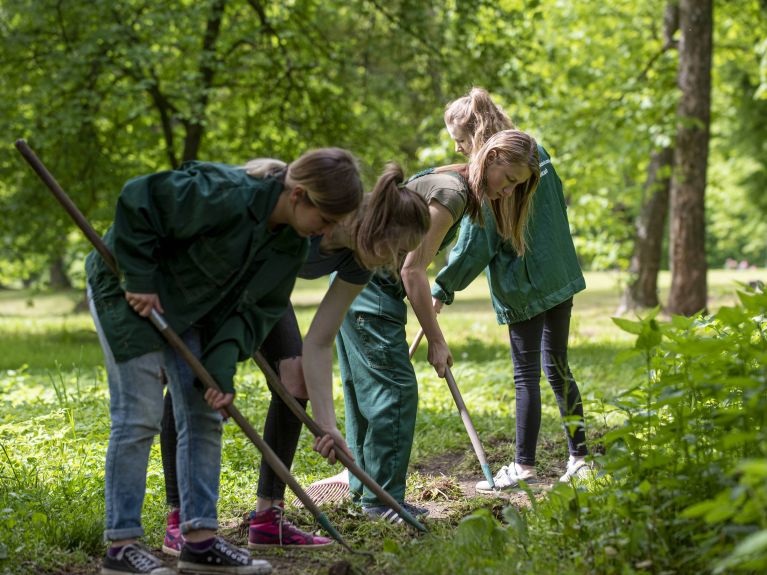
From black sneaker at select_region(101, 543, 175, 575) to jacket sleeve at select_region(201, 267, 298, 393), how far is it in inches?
25.7

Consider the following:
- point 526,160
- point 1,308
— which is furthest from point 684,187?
point 1,308

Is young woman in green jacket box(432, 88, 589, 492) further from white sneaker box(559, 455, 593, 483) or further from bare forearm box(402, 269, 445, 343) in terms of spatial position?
bare forearm box(402, 269, 445, 343)

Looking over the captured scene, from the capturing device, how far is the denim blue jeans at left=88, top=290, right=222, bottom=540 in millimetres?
3150

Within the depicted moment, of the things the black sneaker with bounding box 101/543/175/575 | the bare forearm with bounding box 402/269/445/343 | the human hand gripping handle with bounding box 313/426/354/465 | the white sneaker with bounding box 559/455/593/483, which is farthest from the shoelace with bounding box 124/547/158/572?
the white sneaker with bounding box 559/455/593/483

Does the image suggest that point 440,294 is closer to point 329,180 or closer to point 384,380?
point 384,380

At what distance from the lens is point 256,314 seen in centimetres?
324

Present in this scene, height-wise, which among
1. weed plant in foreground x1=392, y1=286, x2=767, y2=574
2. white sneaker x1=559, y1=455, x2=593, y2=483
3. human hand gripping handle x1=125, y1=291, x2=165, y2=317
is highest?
human hand gripping handle x1=125, y1=291, x2=165, y2=317

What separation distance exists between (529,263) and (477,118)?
800mm

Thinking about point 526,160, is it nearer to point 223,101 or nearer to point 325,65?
point 325,65

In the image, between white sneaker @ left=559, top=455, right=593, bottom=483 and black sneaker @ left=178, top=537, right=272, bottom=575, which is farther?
white sneaker @ left=559, top=455, right=593, bottom=483

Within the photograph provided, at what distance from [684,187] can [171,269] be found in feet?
33.8

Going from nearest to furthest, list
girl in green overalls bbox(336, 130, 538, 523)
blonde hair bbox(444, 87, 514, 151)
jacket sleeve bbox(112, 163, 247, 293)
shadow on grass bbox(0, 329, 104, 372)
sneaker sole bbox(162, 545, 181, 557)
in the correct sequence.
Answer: jacket sleeve bbox(112, 163, 247, 293) < sneaker sole bbox(162, 545, 181, 557) < girl in green overalls bbox(336, 130, 538, 523) < blonde hair bbox(444, 87, 514, 151) < shadow on grass bbox(0, 329, 104, 372)

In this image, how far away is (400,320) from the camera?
4.21 metres

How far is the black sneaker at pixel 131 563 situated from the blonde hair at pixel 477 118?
7.93 feet
